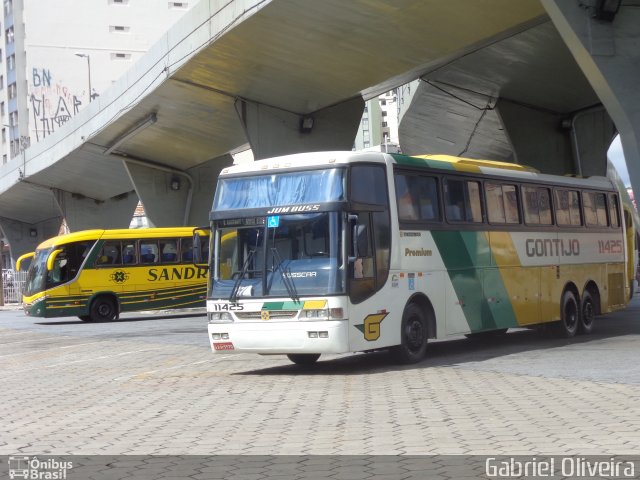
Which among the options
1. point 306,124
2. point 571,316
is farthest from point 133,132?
point 571,316

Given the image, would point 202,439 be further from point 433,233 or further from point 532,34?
point 532,34

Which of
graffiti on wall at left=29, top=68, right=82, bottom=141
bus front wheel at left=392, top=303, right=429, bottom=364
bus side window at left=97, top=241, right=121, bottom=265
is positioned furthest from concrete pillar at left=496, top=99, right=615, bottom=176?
graffiti on wall at left=29, top=68, right=82, bottom=141

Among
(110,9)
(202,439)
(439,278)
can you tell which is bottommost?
(202,439)

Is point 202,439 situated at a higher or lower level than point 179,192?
lower

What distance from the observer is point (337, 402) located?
1137 centimetres

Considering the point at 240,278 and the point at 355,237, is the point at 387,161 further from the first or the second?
the point at 240,278

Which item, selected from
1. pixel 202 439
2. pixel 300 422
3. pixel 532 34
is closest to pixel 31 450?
pixel 202 439

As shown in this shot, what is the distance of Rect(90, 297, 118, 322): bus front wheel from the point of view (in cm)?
3528

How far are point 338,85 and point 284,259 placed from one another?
15.7 metres

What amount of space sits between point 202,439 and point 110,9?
9042 centimetres

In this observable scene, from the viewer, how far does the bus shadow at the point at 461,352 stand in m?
15.4

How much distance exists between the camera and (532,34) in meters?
25.9

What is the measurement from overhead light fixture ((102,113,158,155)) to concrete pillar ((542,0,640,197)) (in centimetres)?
2188

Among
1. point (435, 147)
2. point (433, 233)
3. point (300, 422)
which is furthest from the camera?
point (435, 147)
